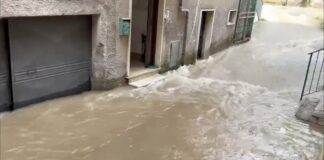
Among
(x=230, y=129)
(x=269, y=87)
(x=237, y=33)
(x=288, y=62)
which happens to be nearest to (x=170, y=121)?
(x=230, y=129)

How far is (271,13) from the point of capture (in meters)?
29.4

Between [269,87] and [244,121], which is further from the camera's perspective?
[269,87]

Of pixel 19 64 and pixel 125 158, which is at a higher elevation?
pixel 19 64

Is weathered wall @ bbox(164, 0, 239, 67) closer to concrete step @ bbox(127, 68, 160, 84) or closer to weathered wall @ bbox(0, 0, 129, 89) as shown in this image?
concrete step @ bbox(127, 68, 160, 84)

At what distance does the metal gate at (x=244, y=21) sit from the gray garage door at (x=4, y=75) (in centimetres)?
1078

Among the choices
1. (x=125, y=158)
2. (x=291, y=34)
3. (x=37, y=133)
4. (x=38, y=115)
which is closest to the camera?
(x=125, y=158)

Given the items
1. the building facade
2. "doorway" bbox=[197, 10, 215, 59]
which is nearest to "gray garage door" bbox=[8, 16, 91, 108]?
the building facade

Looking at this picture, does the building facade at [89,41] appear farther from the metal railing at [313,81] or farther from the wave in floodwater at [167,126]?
the metal railing at [313,81]

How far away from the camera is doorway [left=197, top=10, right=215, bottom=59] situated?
12.4m

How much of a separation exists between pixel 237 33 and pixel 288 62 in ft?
9.54

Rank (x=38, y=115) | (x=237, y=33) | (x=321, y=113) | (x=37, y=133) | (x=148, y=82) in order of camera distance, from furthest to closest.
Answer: (x=237, y=33) < (x=148, y=82) < (x=321, y=113) < (x=38, y=115) < (x=37, y=133)

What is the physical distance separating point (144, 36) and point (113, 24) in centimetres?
255

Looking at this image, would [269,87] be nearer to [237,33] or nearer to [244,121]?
[244,121]

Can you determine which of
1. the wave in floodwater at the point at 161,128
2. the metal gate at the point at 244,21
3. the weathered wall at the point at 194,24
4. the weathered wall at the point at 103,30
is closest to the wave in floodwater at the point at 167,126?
the wave in floodwater at the point at 161,128
